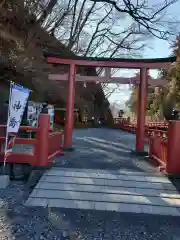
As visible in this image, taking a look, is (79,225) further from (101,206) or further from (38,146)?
(38,146)

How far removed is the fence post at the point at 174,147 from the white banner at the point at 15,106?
Answer: 122 inches

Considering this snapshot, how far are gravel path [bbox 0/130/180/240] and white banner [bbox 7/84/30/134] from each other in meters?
1.42

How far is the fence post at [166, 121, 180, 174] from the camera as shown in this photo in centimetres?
575

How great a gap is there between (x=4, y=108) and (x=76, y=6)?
12.2 metres

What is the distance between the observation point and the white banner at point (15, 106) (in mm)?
5086

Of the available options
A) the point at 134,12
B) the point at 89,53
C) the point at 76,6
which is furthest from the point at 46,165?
the point at 89,53

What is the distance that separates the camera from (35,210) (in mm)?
4352

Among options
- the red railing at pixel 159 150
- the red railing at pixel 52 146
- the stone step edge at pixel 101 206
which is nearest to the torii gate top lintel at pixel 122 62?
the red railing at pixel 159 150

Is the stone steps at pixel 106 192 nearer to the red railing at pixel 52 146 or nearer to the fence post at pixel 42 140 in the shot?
the fence post at pixel 42 140

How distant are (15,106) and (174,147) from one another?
132 inches

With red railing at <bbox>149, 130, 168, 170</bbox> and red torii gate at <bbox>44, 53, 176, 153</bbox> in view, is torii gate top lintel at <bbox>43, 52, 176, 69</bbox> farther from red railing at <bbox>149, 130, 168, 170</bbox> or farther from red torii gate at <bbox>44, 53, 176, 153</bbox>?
red railing at <bbox>149, 130, 168, 170</bbox>

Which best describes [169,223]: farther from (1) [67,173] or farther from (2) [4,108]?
(2) [4,108]

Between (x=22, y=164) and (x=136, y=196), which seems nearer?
(x=136, y=196)

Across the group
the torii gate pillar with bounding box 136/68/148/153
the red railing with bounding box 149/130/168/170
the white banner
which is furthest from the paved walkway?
the torii gate pillar with bounding box 136/68/148/153
